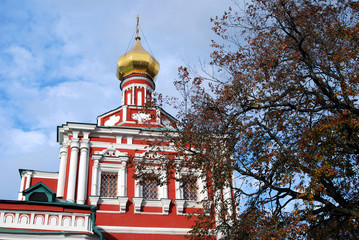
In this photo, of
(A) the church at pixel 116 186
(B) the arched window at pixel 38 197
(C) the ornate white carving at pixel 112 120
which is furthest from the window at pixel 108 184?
(B) the arched window at pixel 38 197

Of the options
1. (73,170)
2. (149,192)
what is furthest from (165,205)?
(73,170)

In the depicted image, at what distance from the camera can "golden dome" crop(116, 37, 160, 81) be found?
20188 mm

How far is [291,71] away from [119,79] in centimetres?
1262

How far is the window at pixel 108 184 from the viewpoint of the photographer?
47.9 feet

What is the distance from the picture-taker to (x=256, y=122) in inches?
378

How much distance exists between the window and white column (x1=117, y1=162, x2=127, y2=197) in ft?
1.06

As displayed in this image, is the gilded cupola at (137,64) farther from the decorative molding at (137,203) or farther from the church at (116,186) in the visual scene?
the decorative molding at (137,203)

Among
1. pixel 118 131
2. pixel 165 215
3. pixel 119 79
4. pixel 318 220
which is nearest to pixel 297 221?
pixel 318 220

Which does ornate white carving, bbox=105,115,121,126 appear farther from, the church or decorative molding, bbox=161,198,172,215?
decorative molding, bbox=161,198,172,215

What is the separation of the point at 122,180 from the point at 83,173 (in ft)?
4.41

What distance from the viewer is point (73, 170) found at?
14.4 meters

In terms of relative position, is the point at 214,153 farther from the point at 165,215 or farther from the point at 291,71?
the point at 165,215

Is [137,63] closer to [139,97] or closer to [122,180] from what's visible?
[139,97]

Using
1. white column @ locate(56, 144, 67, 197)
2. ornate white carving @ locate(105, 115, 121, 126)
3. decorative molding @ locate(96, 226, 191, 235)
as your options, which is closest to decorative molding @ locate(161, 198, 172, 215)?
decorative molding @ locate(96, 226, 191, 235)
